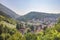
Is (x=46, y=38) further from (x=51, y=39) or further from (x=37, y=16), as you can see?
(x=37, y=16)

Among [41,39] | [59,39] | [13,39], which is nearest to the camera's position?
[13,39]

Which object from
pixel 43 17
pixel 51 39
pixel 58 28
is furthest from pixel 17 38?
pixel 43 17

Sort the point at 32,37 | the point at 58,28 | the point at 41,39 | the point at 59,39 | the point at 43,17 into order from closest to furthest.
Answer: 1. the point at 59,39
2. the point at 41,39
3. the point at 32,37
4. the point at 58,28
5. the point at 43,17

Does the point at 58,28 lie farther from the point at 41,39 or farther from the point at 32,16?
the point at 32,16

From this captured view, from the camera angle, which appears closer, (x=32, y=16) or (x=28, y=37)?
(x=28, y=37)

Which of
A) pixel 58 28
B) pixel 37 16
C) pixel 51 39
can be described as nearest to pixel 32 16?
pixel 37 16

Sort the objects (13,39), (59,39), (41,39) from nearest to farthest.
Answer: (13,39) < (59,39) < (41,39)

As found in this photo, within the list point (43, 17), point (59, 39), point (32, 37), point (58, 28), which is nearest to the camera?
point (59, 39)

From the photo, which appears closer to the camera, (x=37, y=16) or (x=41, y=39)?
(x=41, y=39)

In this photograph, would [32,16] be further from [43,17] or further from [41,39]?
[41,39]
